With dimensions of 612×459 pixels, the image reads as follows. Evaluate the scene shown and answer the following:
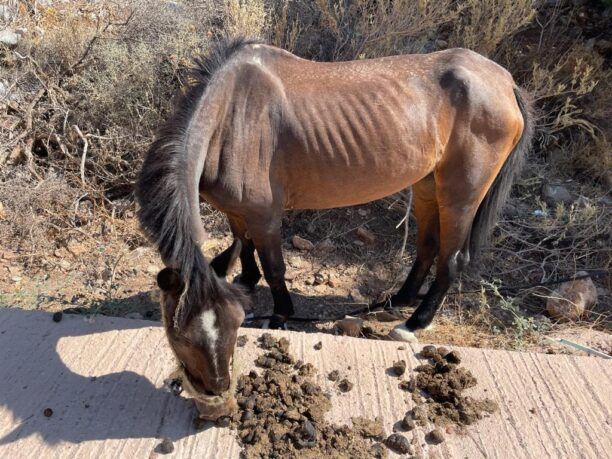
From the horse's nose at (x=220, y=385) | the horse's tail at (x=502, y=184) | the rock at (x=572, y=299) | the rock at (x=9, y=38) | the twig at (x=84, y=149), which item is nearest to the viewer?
the horse's nose at (x=220, y=385)

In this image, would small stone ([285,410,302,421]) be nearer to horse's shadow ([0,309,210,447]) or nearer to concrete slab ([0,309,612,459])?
concrete slab ([0,309,612,459])

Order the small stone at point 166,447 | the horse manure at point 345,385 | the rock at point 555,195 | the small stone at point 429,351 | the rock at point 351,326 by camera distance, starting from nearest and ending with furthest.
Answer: the small stone at point 166,447, the horse manure at point 345,385, the small stone at point 429,351, the rock at point 351,326, the rock at point 555,195

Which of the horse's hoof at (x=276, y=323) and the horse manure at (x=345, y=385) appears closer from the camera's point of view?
the horse manure at (x=345, y=385)

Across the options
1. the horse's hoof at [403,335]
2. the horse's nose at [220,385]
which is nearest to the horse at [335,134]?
the horse's hoof at [403,335]

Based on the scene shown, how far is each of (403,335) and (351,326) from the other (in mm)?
343

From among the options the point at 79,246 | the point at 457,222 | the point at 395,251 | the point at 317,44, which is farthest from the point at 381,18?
the point at 79,246

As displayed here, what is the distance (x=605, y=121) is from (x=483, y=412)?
4.03 metres

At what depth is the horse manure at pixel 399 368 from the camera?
246 centimetres

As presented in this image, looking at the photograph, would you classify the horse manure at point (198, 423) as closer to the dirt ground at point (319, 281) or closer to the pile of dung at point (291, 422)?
the pile of dung at point (291, 422)

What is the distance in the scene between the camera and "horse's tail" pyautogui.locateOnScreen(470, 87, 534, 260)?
9.38ft

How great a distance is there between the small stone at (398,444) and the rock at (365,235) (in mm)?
2233

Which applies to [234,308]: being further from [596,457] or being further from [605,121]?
[605,121]

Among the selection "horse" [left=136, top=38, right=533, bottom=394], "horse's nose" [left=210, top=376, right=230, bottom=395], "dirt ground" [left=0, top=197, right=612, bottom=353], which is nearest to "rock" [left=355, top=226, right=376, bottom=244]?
"dirt ground" [left=0, top=197, right=612, bottom=353]

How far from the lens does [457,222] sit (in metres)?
2.90
